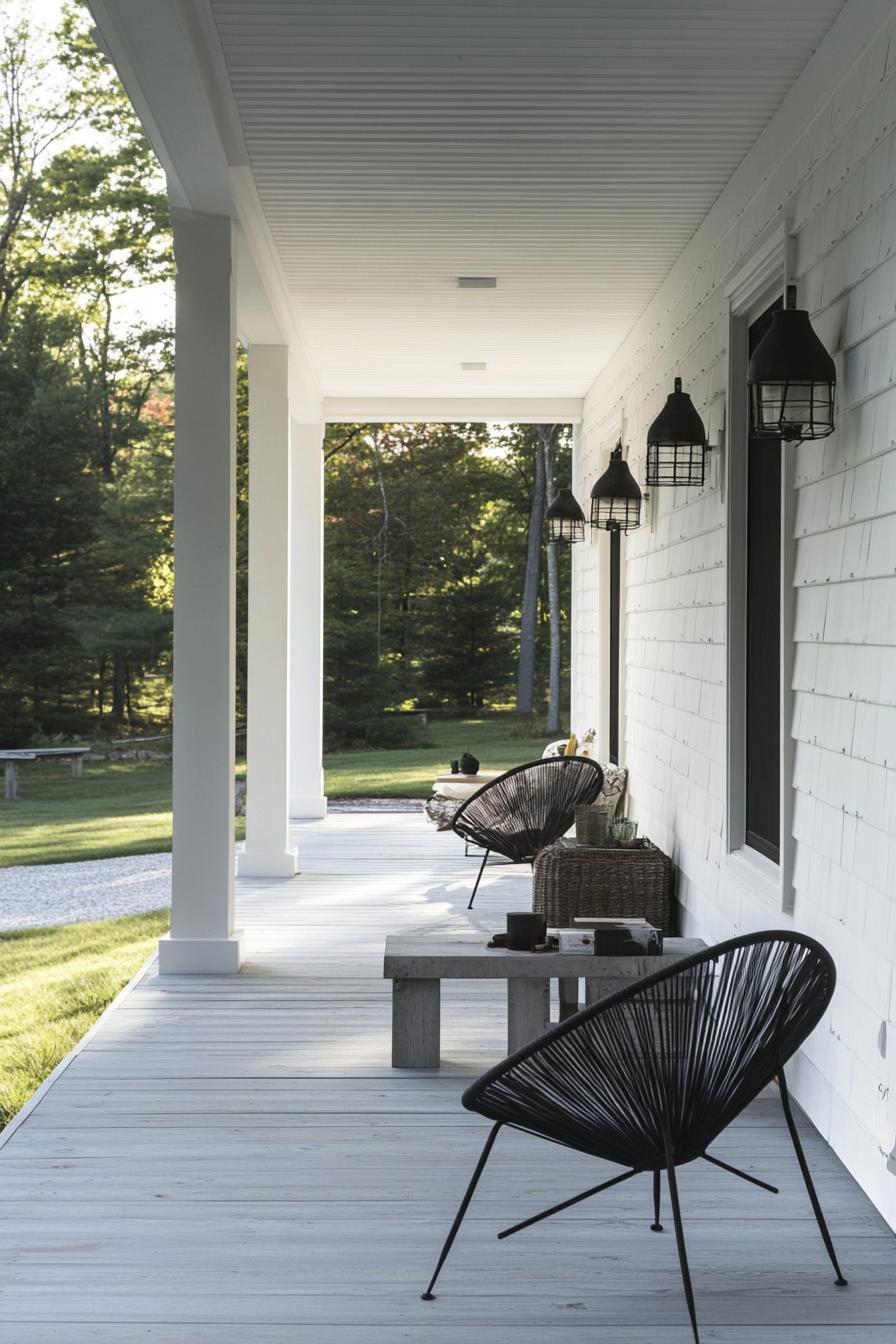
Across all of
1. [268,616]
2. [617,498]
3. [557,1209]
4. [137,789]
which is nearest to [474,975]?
[557,1209]

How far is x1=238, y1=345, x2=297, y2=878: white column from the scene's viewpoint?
7.70 m

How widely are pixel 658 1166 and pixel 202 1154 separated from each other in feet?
4.38

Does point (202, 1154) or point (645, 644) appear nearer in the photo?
point (202, 1154)

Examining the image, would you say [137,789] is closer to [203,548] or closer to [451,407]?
[451,407]

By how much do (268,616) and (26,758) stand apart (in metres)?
9.75

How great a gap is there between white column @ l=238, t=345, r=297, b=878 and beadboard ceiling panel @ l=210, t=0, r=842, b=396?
52 centimetres

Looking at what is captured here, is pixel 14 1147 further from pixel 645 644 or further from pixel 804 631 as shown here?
pixel 645 644

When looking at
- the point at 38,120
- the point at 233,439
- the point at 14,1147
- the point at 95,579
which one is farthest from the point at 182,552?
the point at 38,120

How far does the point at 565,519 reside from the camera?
9328 mm

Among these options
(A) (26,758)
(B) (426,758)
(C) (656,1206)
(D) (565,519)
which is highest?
(D) (565,519)

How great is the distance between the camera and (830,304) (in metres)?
3.86

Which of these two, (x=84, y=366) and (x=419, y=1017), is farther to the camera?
(x=84, y=366)

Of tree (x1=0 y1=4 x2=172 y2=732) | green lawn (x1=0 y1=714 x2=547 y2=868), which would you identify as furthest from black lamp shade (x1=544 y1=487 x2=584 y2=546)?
tree (x1=0 y1=4 x2=172 y2=732)

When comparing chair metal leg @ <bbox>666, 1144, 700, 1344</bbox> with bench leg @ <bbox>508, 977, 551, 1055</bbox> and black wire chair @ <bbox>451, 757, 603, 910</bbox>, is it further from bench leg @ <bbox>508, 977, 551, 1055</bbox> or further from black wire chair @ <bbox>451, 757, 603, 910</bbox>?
black wire chair @ <bbox>451, 757, 603, 910</bbox>
